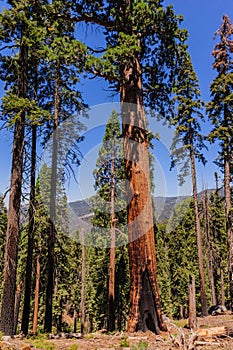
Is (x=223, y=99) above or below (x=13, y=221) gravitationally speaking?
above

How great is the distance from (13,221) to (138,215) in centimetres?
338

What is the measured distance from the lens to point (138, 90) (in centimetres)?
817

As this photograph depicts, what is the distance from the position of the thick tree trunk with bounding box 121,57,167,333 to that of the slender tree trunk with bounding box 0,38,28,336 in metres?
3.01

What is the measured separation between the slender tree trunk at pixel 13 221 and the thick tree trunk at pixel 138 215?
9.88ft

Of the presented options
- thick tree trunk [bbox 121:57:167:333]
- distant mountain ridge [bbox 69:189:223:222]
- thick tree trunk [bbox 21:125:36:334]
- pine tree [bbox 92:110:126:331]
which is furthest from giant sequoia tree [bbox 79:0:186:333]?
pine tree [bbox 92:110:126:331]

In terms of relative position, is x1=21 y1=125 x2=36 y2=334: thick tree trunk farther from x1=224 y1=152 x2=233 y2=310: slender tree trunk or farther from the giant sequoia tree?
x1=224 y1=152 x2=233 y2=310: slender tree trunk

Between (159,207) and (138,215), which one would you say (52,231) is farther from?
(159,207)

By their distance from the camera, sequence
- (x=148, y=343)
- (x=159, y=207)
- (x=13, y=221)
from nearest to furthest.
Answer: (x=148, y=343) < (x=13, y=221) < (x=159, y=207)

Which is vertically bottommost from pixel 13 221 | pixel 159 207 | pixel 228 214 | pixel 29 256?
pixel 29 256

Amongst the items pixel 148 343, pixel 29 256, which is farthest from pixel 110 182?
pixel 148 343

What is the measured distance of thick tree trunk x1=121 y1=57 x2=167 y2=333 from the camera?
663 cm

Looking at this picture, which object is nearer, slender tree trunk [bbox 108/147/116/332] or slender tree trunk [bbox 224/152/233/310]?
slender tree trunk [bbox 224/152/233/310]

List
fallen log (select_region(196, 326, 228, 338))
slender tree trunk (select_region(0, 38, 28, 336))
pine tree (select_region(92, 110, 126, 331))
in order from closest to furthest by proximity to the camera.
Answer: fallen log (select_region(196, 326, 228, 338)) < slender tree trunk (select_region(0, 38, 28, 336)) < pine tree (select_region(92, 110, 126, 331))

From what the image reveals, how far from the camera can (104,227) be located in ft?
70.4
